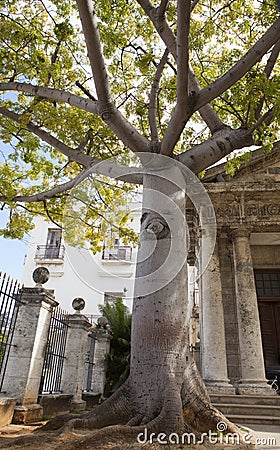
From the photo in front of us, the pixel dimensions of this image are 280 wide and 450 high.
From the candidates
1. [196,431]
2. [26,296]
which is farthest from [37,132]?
[196,431]

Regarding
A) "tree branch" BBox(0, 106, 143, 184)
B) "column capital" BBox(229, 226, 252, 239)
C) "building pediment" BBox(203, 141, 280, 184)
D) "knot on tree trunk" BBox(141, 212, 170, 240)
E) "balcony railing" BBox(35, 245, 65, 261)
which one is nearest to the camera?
"knot on tree trunk" BBox(141, 212, 170, 240)

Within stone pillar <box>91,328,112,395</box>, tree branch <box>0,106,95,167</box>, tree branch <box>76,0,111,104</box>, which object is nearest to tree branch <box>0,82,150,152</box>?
tree branch <box>76,0,111,104</box>

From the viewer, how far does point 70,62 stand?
747 cm

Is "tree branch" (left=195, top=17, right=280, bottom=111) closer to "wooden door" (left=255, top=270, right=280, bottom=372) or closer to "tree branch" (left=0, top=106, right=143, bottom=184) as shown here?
"tree branch" (left=0, top=106, right=143, bottom=184)

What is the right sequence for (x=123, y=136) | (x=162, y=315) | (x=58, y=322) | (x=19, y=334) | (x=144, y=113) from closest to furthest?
(x=162, y=315) < (x=123, y=136) < (x=19, y=334) < (x=58, y=322) < (x=144, y=113)

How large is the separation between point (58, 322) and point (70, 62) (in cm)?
554

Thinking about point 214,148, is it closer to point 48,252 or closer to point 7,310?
point 7,310

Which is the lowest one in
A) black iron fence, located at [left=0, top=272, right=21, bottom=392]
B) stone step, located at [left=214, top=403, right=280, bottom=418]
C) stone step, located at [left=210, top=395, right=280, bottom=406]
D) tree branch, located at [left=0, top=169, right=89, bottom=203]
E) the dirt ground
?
the dirt ground

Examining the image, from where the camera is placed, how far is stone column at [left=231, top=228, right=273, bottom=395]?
8.69 m

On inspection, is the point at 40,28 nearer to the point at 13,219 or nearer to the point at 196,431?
Result: the point at 13,219

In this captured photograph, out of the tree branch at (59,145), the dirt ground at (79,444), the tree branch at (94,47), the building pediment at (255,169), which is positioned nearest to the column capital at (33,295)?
the tree branch at (59,145)

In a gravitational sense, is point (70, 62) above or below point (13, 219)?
above

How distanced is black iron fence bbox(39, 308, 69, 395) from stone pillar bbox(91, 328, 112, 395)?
2.49 m

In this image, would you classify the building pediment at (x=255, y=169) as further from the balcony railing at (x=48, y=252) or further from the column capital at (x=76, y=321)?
the balcony railing at (x=48, y=252)
